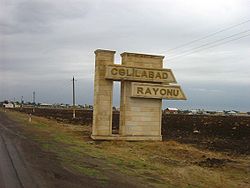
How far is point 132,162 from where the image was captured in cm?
1633

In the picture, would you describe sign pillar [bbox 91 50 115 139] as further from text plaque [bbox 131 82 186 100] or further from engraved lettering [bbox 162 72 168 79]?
engraved lettering [bbox 162 72 168 79]

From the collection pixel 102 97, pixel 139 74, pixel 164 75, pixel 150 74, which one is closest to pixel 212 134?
pixel 164 75

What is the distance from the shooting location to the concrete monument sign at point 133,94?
86.2 ft

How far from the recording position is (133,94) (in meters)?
26.1

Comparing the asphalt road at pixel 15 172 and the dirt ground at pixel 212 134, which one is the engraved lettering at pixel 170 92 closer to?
the dirt ground at pixel 212 134

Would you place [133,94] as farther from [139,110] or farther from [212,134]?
[212,134]

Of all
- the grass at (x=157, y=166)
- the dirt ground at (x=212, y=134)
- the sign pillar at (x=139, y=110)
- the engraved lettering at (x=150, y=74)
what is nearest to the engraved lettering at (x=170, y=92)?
the sign pillar at (x=139, y=110)

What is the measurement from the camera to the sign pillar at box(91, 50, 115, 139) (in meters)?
26.3

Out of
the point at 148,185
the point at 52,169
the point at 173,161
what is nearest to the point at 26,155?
the point at 52,169

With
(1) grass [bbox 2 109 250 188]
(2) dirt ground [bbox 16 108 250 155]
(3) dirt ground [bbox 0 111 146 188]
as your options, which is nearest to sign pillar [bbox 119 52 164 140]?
(2) dirt ground [bbox 16 108 250 155]

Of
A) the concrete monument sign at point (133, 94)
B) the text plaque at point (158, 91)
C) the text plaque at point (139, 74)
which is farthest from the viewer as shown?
the text plaque at point (158, 91)

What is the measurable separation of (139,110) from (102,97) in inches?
96.5

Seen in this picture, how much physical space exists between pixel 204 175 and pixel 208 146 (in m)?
10.8

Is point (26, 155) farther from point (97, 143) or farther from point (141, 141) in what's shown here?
point (141, 141)
